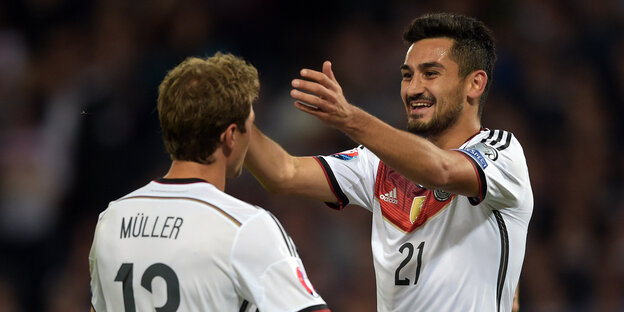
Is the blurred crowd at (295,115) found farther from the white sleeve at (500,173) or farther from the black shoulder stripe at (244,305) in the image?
the black shoulder stripe at (244,305)

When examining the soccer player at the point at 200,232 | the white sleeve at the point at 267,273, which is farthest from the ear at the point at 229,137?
the white sleeve at the point at 267,273

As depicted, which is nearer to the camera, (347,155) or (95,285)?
(95,285)

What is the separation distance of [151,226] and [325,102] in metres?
0.87

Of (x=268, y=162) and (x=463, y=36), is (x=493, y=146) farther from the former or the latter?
(x=268, y=162)

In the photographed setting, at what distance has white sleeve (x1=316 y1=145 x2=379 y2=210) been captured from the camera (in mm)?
4145

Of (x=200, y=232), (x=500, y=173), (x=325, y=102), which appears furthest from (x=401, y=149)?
(x=200, y=232)

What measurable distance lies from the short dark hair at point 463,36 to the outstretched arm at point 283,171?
0.84 m

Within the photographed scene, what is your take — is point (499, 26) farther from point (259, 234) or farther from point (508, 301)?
point (259, 234)

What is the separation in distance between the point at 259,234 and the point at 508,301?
155 cm

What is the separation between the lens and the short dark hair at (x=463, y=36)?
406cm

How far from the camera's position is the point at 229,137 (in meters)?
2.89

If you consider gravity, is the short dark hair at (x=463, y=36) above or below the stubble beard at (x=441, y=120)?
above
